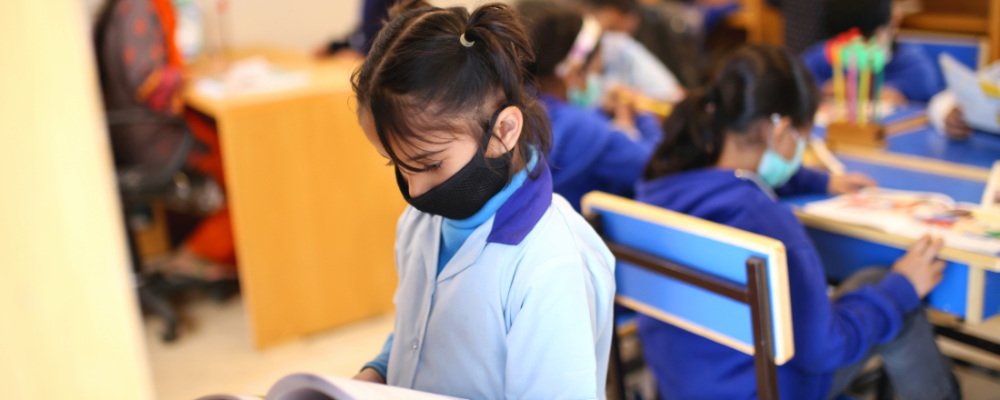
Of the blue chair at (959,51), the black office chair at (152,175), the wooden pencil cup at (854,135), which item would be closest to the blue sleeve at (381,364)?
the wooden pencil cup at (854,135)

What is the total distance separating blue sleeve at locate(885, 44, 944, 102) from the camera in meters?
2.68

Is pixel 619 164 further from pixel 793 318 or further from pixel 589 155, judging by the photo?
pixel 793 318

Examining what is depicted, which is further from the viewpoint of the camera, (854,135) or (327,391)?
(854,135)

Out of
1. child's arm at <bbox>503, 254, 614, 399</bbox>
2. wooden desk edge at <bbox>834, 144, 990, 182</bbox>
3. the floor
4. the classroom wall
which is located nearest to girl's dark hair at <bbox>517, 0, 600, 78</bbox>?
wooden desk edge at <bbox>834, 144, 990, 182</bbox>

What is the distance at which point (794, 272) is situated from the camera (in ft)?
3.99

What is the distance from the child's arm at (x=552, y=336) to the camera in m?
0.85

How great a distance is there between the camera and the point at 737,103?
55.9 inches

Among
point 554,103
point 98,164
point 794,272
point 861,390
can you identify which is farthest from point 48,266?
point 861,390

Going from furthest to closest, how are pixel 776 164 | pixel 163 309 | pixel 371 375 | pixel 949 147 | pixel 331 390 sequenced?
pixel 163 309 < pixel 949 147 < pixel 776 164 < pixel 371 375 < pixel 331 390

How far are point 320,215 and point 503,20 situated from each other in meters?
1.73

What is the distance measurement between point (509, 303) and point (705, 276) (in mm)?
363

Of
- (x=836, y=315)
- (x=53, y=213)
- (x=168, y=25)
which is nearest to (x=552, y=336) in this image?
(x=53, y=213)

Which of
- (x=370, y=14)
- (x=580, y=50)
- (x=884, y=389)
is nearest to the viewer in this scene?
(x=884, y=389)

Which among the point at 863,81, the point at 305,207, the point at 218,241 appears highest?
the point at 863,81
